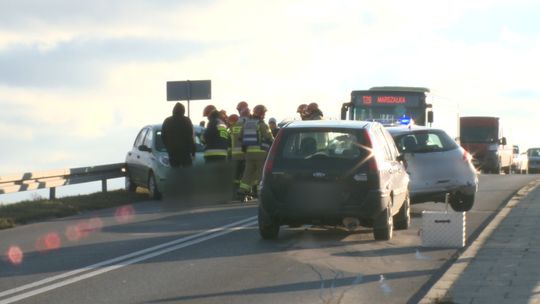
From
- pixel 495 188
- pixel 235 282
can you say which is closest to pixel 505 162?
pixel 495 188

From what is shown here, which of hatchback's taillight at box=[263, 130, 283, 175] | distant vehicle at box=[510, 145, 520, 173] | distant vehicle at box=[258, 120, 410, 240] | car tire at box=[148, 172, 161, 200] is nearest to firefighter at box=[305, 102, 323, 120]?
car tire at box=[148, 172, 161, 200]

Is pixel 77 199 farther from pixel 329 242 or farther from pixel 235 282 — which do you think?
pixel 235 282

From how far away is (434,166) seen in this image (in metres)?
19.0

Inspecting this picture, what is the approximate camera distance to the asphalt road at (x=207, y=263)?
399 inches

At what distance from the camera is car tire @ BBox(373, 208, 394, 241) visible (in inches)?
568

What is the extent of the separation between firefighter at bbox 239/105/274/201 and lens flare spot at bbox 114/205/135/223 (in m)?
2.46

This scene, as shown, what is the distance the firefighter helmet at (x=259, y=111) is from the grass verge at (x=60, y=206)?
3358 millimetres

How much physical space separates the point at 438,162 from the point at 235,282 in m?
8.89

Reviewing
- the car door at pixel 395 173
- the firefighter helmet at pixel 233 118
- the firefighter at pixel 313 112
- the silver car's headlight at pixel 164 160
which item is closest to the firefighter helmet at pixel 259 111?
the firefighter at pixel 313 112

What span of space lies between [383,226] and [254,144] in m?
8.08

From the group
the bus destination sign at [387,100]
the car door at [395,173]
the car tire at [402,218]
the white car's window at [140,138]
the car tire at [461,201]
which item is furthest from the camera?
the bus destination sign at [387,100]

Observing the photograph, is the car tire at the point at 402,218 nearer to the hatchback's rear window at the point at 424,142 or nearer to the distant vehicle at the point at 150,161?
the hatchback's rear window at the point at 424,142

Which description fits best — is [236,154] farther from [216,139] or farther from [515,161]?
[515,161]

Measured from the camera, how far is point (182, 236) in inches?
605
